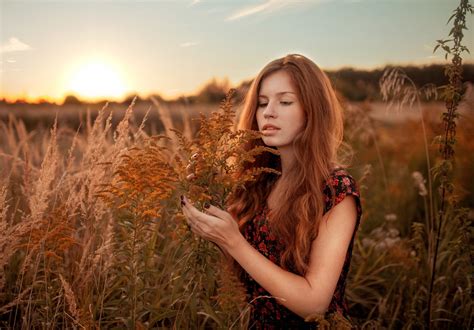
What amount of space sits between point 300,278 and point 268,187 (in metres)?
0.79

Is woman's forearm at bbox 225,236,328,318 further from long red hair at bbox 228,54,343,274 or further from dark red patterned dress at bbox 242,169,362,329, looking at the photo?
dark red patterned dress at bbox 242,169,362,329

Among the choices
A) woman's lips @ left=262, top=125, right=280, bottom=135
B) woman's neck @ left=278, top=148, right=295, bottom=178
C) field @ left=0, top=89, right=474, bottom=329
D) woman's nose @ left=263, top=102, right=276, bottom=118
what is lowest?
field @ left=0, top=89, right=474, bottom=329

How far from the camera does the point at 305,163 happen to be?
9.12 feet

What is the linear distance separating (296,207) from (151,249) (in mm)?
830

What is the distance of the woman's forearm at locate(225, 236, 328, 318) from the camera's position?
7.66 ft

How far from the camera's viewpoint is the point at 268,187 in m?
3.10

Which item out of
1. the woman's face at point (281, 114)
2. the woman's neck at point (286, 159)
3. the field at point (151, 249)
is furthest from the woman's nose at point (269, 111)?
the field at point (151, 249)

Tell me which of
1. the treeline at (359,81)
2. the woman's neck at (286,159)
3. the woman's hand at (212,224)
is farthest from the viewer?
the treeline at (359,81)

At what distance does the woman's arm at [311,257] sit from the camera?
2.22 metres

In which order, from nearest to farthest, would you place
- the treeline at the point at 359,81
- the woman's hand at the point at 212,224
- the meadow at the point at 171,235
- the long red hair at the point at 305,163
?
the woman's hand at the point at 212,224 < the meadow at the point at 171,235 < the long red hair at the point at 305,163 < the treeline at the point at 359,81

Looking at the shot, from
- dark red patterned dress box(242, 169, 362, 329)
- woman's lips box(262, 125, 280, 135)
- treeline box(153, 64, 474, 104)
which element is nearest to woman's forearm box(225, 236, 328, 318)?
dark red patterned dress box(242, 169, 362, 329)

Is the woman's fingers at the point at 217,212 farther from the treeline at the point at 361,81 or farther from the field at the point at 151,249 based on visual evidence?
the treeline at the point at 361,81

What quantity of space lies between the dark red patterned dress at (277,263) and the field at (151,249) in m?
0.14

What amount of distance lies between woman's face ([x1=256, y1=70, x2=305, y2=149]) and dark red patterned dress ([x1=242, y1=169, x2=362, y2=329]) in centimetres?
34
